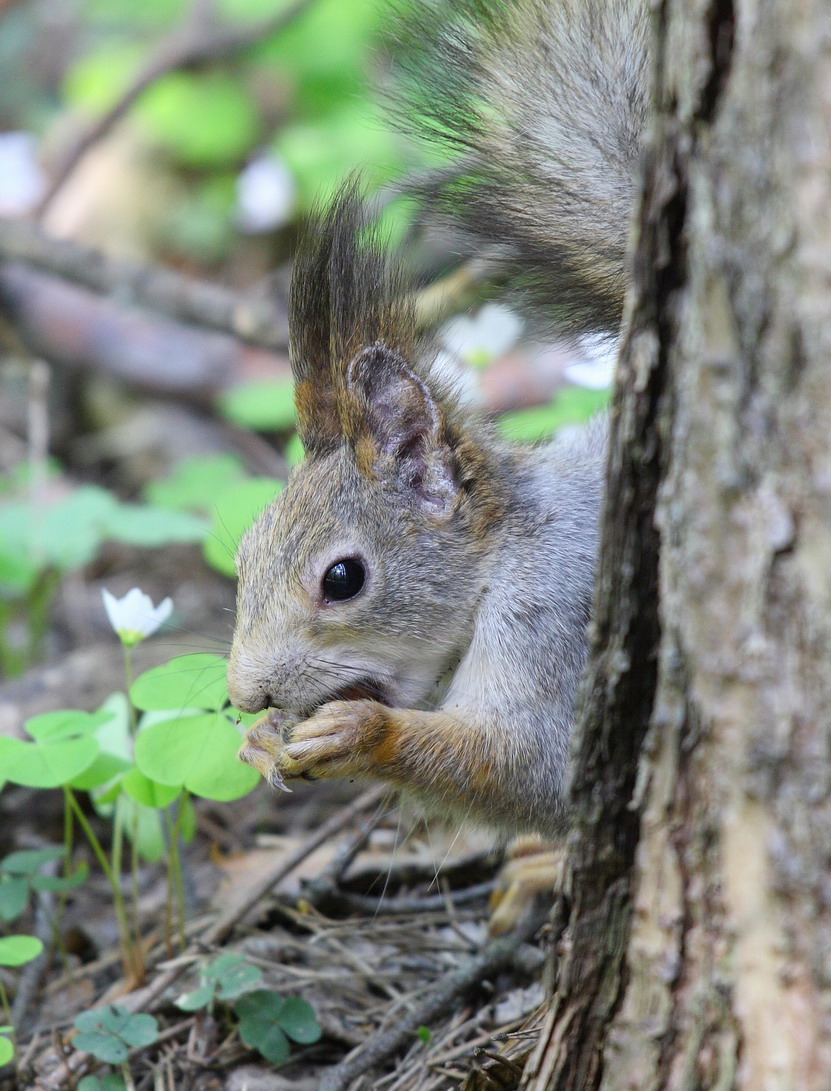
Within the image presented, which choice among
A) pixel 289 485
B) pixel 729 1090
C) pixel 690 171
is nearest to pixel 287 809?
pixel 289 485

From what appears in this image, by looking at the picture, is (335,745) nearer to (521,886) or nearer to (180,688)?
(180,688)

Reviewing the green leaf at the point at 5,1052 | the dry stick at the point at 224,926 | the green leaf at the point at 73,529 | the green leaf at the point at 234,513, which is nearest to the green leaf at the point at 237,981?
the dry stick at the point at 224,926

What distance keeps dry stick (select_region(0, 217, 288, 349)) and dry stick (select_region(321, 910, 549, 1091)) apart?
6.07 feet

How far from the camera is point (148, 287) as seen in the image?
10.5 ft

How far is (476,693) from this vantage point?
53.9 inches

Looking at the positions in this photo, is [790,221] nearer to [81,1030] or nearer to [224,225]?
[81,1030]

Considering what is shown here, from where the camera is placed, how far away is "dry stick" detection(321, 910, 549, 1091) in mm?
1365

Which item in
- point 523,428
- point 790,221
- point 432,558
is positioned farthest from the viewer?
point 523,428

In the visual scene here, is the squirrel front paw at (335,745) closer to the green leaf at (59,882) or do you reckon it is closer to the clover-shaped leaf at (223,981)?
the clover-shaped leaf at (223,981)

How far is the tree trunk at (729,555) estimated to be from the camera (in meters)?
0.74

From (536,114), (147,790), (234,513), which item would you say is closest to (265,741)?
(147,790)

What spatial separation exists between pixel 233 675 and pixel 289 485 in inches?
12.0

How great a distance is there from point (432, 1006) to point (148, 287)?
2318 mm

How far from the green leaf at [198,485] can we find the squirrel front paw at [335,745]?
146cm
